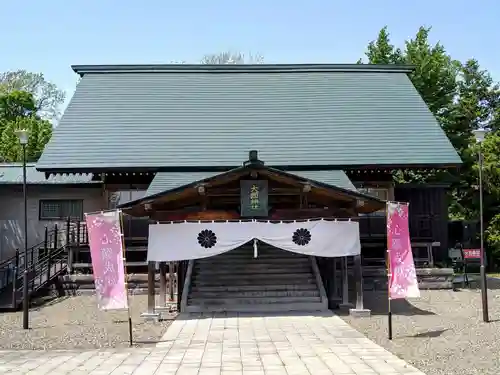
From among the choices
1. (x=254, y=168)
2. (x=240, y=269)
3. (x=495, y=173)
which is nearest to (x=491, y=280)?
(x=495, y=173)

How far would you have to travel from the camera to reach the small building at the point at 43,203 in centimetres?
1986

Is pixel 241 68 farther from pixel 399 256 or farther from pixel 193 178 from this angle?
pixel 399 256

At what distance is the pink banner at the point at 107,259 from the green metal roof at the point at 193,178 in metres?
4.63

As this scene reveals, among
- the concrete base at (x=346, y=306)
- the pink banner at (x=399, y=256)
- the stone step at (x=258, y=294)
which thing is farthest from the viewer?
the stone step at (x=258, y=294)

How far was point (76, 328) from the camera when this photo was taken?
11.8 meters

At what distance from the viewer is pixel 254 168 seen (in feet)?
41.5

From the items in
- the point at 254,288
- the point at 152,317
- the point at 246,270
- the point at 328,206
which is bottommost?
the point at 152,317

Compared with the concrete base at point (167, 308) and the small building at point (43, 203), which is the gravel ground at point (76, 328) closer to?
the concrete base at point (167, 308)

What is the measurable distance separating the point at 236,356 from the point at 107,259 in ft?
11.0

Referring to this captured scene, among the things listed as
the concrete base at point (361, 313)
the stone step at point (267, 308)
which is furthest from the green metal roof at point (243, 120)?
the concrete base at point (361, 313)

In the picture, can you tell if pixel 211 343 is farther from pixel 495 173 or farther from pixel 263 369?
pixel 495 173

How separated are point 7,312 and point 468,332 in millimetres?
11000

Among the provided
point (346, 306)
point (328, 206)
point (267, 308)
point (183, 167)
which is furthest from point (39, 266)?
point (346, 306)

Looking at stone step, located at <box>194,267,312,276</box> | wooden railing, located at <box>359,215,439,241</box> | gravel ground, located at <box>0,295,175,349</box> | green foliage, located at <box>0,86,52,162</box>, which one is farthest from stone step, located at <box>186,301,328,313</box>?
green foliage, located at <box>0,86,52,162</box>
